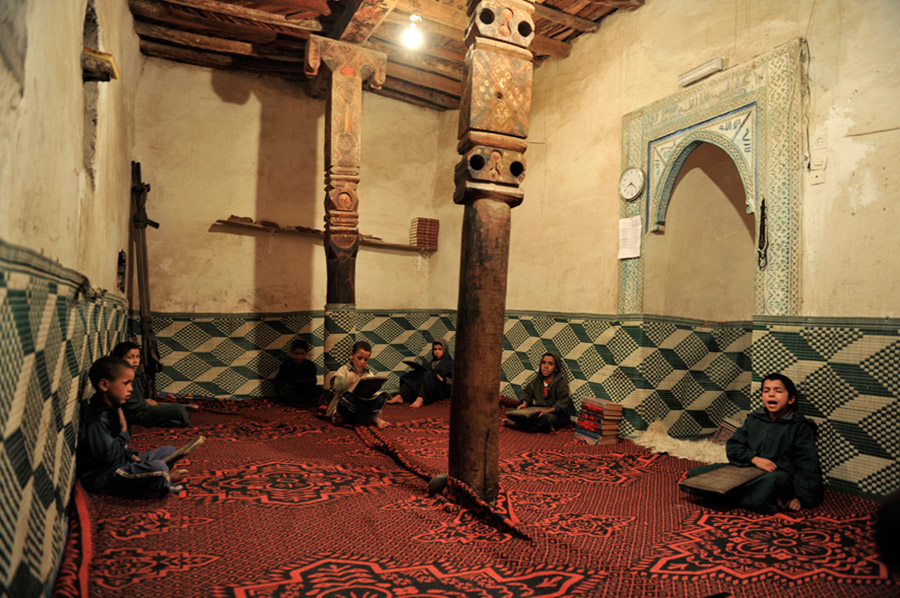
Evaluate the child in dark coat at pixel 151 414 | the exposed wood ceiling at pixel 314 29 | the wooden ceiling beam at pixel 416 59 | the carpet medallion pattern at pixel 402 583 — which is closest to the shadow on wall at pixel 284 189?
the exposed wood ceiling at pixel 314 29

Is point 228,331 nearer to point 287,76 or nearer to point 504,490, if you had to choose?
point 287,76

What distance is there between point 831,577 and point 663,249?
358 centimetres

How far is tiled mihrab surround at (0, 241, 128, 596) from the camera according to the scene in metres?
1.58

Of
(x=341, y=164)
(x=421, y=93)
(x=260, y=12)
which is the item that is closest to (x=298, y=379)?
(x=341, y=164)

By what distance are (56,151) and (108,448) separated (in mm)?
1738

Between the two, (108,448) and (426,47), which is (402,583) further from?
(426,47)

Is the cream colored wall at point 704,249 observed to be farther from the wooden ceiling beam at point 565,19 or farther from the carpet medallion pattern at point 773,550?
the carpet medallion pattern at point 773,550

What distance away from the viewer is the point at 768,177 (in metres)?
4.52

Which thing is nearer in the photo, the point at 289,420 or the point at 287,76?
the point at 289,420

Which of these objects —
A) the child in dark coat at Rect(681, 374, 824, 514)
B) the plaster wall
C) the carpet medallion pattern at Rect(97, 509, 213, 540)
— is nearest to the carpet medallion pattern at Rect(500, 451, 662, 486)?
the child in dark coat at Rect(681, 374, 824, 514)

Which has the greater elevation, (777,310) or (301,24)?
(301,24)

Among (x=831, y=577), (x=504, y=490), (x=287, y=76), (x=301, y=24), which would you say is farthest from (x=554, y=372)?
(x=287, y=76)

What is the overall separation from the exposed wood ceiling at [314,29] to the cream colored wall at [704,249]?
1904mm

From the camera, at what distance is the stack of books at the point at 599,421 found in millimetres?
5283
